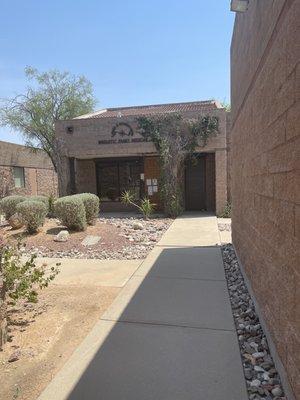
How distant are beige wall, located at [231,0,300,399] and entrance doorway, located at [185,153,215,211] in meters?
11.1

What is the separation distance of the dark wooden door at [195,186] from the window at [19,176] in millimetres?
13884

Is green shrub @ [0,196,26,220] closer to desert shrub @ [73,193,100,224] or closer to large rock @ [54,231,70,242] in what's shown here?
desert shrub @ [73,193,100,224]

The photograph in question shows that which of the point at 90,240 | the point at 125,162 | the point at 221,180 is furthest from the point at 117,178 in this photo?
the point at 90,240

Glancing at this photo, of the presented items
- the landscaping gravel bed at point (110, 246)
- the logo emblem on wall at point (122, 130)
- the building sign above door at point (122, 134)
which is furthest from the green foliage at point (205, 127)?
the landscaping gravel bed at point (110, 246)

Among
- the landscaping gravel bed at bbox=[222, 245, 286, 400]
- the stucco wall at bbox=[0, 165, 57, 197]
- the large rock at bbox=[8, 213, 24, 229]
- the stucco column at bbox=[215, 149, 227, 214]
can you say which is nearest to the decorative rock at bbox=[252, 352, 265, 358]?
the landscaping gravel bed at bbox=[222, 245, 286, 400]

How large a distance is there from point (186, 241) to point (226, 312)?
14.7 feet

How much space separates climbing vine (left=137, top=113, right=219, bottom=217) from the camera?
13.6 metres

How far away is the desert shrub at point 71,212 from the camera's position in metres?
9.07

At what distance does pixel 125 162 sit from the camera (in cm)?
1641

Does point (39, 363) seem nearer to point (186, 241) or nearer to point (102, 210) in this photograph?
point (186, 241)

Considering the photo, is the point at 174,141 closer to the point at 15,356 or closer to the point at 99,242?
the point at 99,242

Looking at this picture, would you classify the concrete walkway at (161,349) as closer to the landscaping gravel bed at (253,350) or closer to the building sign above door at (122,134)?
the landscaping gravel bed at (253,350)

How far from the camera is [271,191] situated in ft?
10.1

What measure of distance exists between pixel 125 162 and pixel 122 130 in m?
2.15
